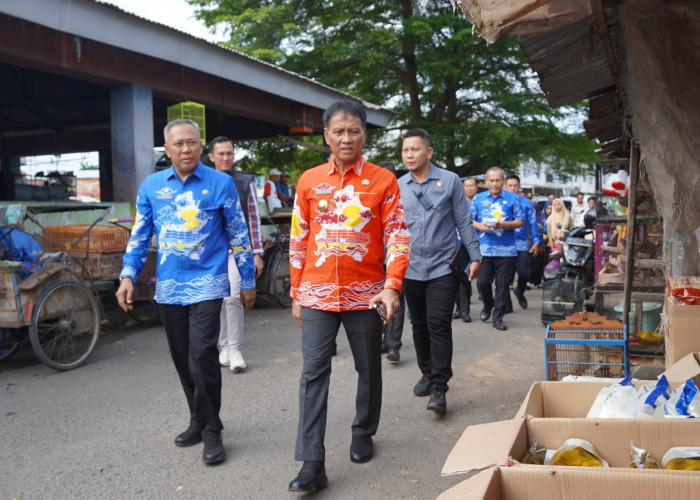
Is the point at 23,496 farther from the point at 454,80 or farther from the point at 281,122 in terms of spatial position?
the point at 454,80

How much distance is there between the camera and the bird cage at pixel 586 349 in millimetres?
4727

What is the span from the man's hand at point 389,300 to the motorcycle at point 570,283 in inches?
211

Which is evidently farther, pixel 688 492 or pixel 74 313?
pixel 74 313

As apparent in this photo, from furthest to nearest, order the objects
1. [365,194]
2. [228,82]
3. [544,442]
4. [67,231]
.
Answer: [228,82]
[67,231]
[365,194]
[544,442]

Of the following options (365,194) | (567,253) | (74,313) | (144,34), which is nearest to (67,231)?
(74,313)

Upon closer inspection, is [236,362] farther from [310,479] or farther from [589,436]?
[589,436]

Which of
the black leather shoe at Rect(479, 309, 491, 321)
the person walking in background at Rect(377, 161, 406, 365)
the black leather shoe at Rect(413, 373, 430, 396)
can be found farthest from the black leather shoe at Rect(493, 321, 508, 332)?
the black leather shoe at Rect(413, 373, 430, 396)

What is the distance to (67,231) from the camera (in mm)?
7602

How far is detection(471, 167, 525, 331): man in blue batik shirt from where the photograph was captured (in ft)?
28.9

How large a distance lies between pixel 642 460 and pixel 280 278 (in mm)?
7934

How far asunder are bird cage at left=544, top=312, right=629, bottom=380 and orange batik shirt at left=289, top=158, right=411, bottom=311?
156 centimetres

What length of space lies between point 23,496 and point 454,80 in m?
18.8

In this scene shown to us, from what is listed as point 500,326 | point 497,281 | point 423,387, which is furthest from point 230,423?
point 497,281

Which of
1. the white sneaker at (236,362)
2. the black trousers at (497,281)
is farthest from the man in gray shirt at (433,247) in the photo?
the black trousers at (497,281)
